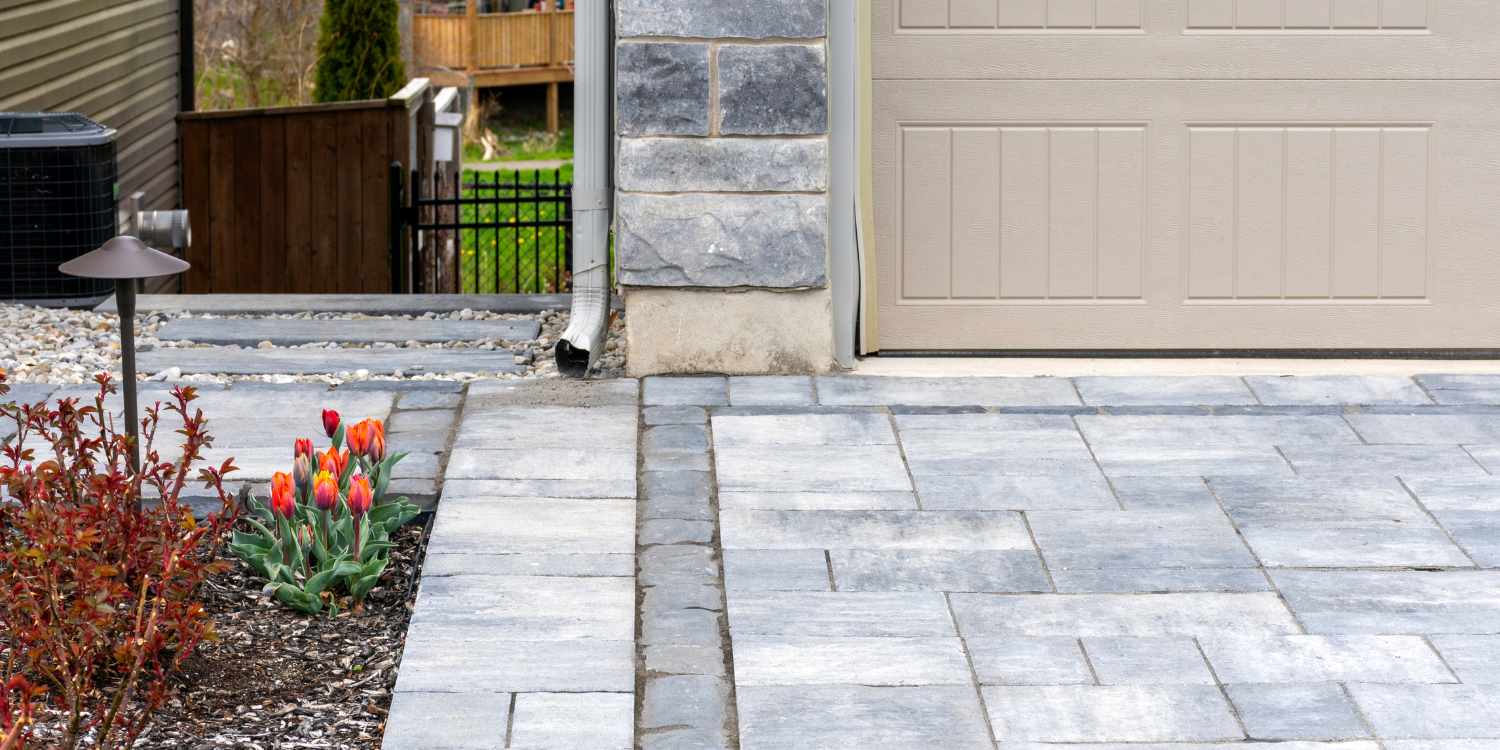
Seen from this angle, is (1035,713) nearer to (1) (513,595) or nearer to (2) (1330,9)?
(1) (513,595)

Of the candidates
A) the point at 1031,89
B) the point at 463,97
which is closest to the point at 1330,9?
the point at 1031,89

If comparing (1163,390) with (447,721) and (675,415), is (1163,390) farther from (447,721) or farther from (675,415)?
(447,721)

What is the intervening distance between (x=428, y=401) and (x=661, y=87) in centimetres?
128

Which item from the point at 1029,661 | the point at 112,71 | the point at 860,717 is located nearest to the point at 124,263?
the point at 860,717

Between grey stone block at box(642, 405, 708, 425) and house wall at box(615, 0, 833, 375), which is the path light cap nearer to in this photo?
grey stone block at box(642, 405, 708, 425)

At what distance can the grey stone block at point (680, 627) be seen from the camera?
314 centimetres

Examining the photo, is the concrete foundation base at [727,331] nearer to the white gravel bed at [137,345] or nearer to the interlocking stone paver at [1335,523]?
the white gravel bed at [137,345]

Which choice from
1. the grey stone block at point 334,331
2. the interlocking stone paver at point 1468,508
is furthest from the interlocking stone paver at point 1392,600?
the grey stone block at point 334,331

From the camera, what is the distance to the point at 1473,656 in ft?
10.0

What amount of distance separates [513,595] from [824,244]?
7.07 feet

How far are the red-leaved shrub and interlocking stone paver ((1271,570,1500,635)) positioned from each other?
7.44ft

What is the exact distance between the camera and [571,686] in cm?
290

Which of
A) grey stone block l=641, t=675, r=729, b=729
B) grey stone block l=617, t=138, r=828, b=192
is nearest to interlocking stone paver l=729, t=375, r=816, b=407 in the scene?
grey stone block l=617, t=138, r=828, b=192

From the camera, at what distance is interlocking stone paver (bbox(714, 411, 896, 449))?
4520 mm
